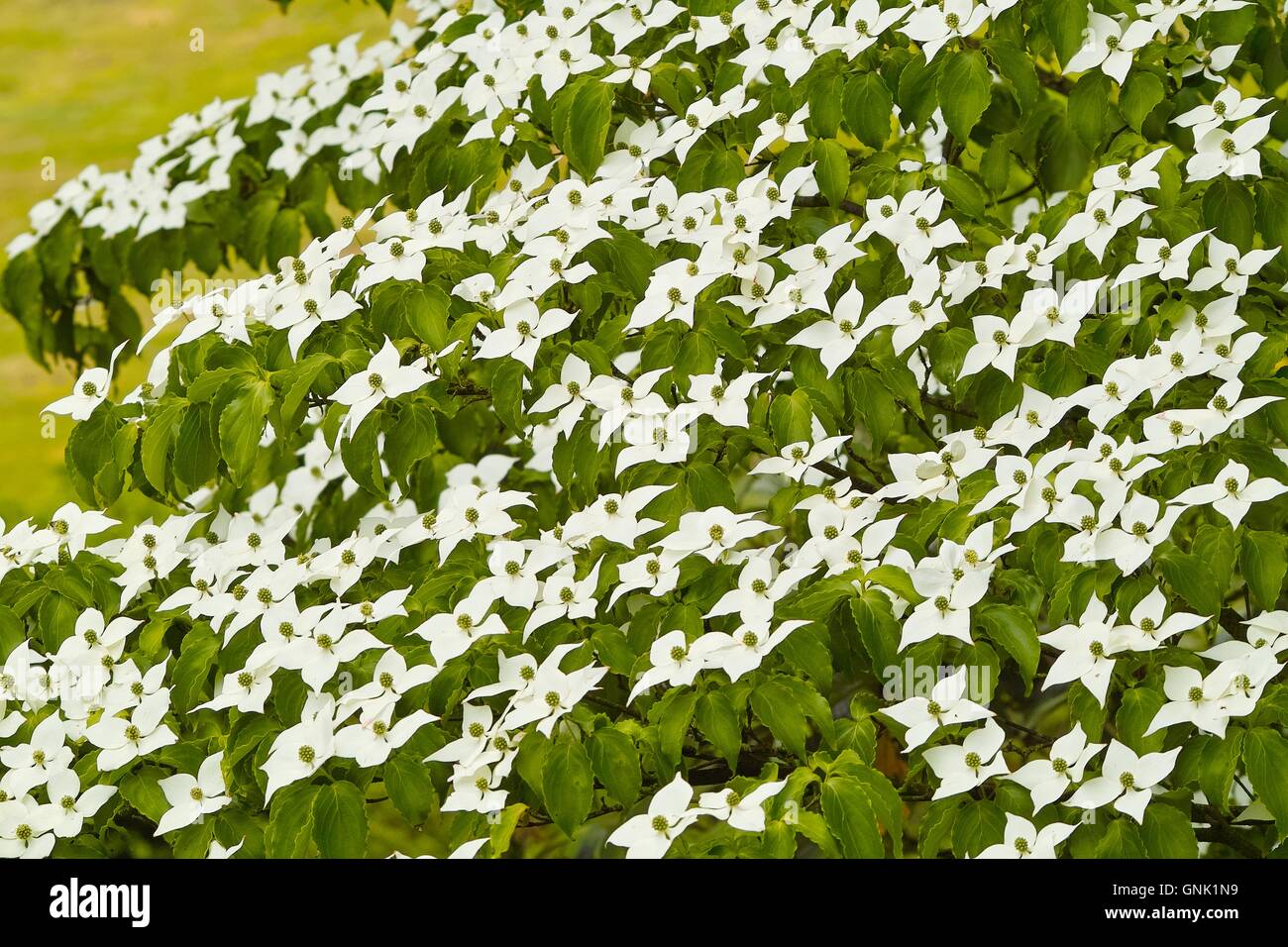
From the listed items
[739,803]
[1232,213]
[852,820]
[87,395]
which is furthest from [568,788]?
[1232,213]

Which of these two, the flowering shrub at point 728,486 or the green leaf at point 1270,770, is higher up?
the flowering shrub at point 728,486

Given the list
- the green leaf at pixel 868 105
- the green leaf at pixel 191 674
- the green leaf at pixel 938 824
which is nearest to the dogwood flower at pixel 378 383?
the green leaf at pixel 191 674

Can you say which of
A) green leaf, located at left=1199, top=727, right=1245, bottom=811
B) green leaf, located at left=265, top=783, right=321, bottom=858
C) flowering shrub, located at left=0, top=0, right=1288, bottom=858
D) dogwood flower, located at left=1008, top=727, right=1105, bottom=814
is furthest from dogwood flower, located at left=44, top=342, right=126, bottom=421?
green leaf, located at left=1199, top=727, right=1245, bottom=811

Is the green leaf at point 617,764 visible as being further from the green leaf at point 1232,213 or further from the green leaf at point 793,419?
the green leaf at point 1232,213

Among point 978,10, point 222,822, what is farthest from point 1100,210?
point 222,822

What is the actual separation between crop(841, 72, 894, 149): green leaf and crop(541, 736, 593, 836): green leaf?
4.05 feet

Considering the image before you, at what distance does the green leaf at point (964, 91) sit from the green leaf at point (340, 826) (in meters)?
1.50

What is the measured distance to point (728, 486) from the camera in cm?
217

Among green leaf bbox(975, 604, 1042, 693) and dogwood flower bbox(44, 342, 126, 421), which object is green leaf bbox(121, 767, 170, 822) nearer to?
dogwood flower bbox(44, 342, 126, 421)

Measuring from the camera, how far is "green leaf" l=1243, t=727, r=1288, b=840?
1.77m

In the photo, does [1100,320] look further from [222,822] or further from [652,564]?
[222,822]

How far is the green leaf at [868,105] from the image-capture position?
2381mm

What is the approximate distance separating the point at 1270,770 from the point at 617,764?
0.88 meters
